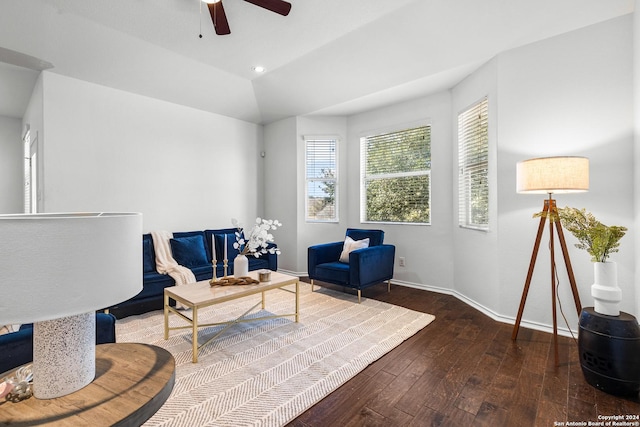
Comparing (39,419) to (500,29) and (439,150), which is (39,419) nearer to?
(500,29)

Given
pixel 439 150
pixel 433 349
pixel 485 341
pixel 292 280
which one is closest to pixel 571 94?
pixel 439 150

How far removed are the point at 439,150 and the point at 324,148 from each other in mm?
1902

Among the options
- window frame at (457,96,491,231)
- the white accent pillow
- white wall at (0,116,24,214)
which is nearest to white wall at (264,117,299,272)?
the white accent pillow

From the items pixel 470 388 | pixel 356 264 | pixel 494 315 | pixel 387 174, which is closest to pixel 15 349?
pixel 470 388

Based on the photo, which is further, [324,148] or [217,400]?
[324,148]

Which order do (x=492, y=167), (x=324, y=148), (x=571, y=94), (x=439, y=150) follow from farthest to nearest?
(x=324, y=148) → (x=439, y=150) → (x=492, y=167) → (x=571, y=94)

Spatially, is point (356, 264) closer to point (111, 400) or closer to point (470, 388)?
point (470, 388)

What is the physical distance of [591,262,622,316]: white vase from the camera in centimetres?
196

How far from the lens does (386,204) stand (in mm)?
4742

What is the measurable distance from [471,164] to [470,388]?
2577 mm

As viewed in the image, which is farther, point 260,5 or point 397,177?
point 397,177

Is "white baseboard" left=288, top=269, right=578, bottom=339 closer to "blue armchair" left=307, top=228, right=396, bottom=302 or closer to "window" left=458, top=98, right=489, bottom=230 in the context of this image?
"blue armchair" left=307, top=228, right=396, bottom=302

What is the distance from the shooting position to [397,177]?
4637 mm

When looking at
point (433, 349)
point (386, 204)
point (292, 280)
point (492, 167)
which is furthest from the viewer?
point (386, 204)
